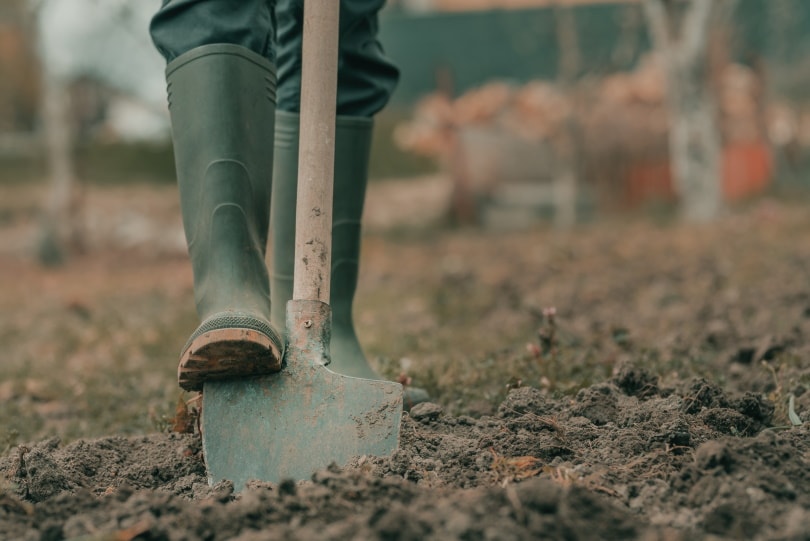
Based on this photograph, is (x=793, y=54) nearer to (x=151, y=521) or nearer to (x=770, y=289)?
(x=770, y=289)

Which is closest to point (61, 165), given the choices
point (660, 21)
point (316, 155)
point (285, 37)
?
point (660, 21)

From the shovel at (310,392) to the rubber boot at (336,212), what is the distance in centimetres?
49

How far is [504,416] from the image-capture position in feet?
7.45

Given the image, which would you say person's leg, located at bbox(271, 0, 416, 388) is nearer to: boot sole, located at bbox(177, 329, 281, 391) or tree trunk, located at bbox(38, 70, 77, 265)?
boot sole, located at bbox(177, 329, 281, 391)

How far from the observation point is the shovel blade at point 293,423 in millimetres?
2047

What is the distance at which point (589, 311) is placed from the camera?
15.2 ft

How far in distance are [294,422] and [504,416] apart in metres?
0.47

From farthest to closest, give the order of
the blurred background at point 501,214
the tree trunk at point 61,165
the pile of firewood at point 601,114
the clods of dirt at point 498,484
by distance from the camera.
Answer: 1. the pile of firewood at point 601,114
2. the tree trunk at point 61,165
3. the blurred background at point 501,214
4. the clods of dirt at point 498,484

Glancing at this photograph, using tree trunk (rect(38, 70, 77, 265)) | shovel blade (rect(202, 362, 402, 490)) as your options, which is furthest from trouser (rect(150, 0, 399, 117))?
tree trunk (rect(38, 70, 77, 265))

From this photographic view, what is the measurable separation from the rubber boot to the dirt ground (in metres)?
0.31

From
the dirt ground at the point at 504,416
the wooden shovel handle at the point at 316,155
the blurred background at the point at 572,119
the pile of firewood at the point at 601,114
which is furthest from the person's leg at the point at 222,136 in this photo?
the pile of firewood at the point at 601,114

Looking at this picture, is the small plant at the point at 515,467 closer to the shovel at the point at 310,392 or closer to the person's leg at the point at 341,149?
the shovel at the point at 310,392

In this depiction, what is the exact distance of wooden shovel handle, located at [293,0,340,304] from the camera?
7.25 ft

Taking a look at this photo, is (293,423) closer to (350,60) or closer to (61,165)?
(350,60)
